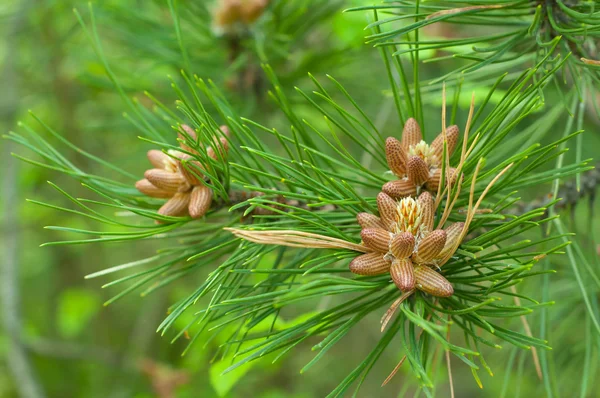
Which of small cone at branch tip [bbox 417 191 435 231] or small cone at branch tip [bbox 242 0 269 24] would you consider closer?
small cone at branch tip [bbox 417 191 435 231]

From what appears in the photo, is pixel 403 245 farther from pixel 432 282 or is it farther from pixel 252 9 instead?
pixel 252 9

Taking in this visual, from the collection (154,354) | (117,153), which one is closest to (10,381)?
(154,354)

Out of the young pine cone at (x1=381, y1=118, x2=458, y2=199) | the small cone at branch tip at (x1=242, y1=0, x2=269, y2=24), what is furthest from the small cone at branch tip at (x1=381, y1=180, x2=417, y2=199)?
the small cone at branch tip at (x1=242, y1=0, x2=269, y2=24)

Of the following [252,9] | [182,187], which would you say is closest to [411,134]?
[182,187]

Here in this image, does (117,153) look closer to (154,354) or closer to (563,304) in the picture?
(154,354)

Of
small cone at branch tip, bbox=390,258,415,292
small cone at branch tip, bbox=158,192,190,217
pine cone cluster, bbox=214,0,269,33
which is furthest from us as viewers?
pine cone cluster, bbox=214,0,269,33

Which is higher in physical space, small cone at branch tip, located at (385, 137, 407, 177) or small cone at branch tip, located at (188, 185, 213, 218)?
small cone at branch tip, located at (385, 137, 407, 177)

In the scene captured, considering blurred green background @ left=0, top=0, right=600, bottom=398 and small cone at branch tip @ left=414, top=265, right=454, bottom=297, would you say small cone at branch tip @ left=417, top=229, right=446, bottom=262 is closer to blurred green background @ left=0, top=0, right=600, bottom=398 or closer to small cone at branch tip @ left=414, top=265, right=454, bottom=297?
small cone at branch tip @ left=414, top=265, right=454, bottom=297
